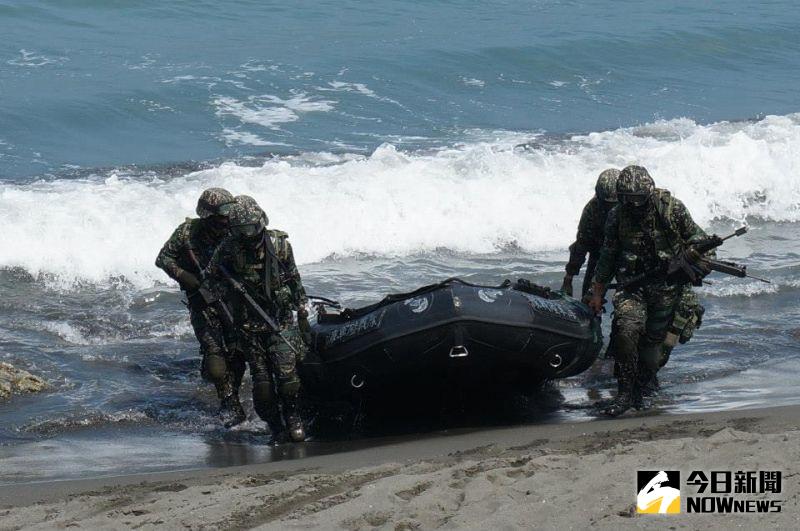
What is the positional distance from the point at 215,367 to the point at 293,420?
2.92ft

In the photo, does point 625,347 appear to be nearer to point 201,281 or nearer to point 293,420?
point 293,420

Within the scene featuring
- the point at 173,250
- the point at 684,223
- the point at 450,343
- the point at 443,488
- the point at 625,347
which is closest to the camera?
the point at 443,488

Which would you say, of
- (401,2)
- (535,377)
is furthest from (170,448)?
(401,2)

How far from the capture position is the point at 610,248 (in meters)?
8.50

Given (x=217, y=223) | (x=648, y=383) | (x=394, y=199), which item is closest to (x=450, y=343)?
(x=648, y=383)

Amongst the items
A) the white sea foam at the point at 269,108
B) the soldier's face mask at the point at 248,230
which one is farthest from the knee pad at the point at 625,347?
the white sea foam at the point at 269,108

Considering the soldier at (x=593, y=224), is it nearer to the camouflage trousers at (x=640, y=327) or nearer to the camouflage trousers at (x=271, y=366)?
the camouflage trousers at (x=640, y=327)

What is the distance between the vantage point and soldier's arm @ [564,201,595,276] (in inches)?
377

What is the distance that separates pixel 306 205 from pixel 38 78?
30.3ft

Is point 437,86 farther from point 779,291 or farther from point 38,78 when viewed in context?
point 779,291

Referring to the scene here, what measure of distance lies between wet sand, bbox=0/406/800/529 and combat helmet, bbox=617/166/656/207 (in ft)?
5.09

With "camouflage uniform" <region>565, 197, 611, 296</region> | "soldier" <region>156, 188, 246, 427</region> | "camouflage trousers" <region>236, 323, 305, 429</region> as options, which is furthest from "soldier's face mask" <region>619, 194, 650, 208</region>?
"soldier" <region>156, 188, 246, 427</region>

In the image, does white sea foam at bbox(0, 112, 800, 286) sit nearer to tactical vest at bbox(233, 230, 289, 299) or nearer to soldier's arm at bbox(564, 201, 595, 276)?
soldier's arm at bbox(564, 201, 595, 276)

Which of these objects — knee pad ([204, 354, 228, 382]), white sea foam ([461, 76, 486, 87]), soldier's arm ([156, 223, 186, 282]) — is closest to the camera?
knee pad ([204, 354, 228, 382])
